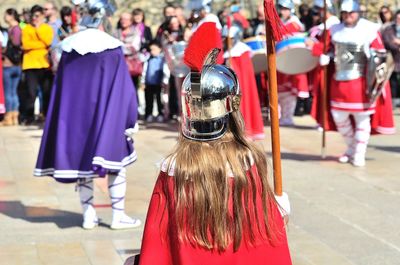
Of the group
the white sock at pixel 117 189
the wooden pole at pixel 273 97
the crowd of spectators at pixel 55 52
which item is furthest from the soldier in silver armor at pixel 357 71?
the wooden pole at pixel 273 97

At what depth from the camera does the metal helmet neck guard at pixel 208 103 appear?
3719 millimetres

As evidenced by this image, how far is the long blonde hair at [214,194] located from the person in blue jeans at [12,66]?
392 inches

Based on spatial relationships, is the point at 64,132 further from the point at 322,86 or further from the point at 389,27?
the point at 389,27

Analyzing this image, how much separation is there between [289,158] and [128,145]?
12.7 ft

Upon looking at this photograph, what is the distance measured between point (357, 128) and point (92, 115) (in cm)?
390

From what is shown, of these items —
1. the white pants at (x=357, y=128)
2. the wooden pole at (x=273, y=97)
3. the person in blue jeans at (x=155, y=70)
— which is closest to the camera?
the wooden pole at (x=273, y=97)

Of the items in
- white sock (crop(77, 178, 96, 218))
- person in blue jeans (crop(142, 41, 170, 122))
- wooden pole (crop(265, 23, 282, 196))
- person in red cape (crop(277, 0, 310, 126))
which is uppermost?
wooden pole (crop(265, 23, 282, 196))

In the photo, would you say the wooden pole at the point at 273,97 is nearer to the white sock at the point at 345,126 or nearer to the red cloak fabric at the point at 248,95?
the white sock at the point at 345,126

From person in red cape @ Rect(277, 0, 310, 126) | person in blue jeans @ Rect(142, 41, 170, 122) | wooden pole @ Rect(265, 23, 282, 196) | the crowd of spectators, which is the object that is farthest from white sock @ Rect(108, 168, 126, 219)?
person in blue jeans @ Rect(142, 41, 170, 122)

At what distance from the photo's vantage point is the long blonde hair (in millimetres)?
3660

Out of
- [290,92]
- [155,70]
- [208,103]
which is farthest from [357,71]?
[208,103]

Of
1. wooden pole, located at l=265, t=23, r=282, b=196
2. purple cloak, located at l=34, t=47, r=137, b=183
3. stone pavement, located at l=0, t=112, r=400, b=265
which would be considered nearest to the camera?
wooden pole, located at l=265, t=23, r=282, b=196

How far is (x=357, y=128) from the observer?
10.3 meters

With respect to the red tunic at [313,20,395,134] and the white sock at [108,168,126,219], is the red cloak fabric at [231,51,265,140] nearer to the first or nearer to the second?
the red tunic at [313,20,395,134]
